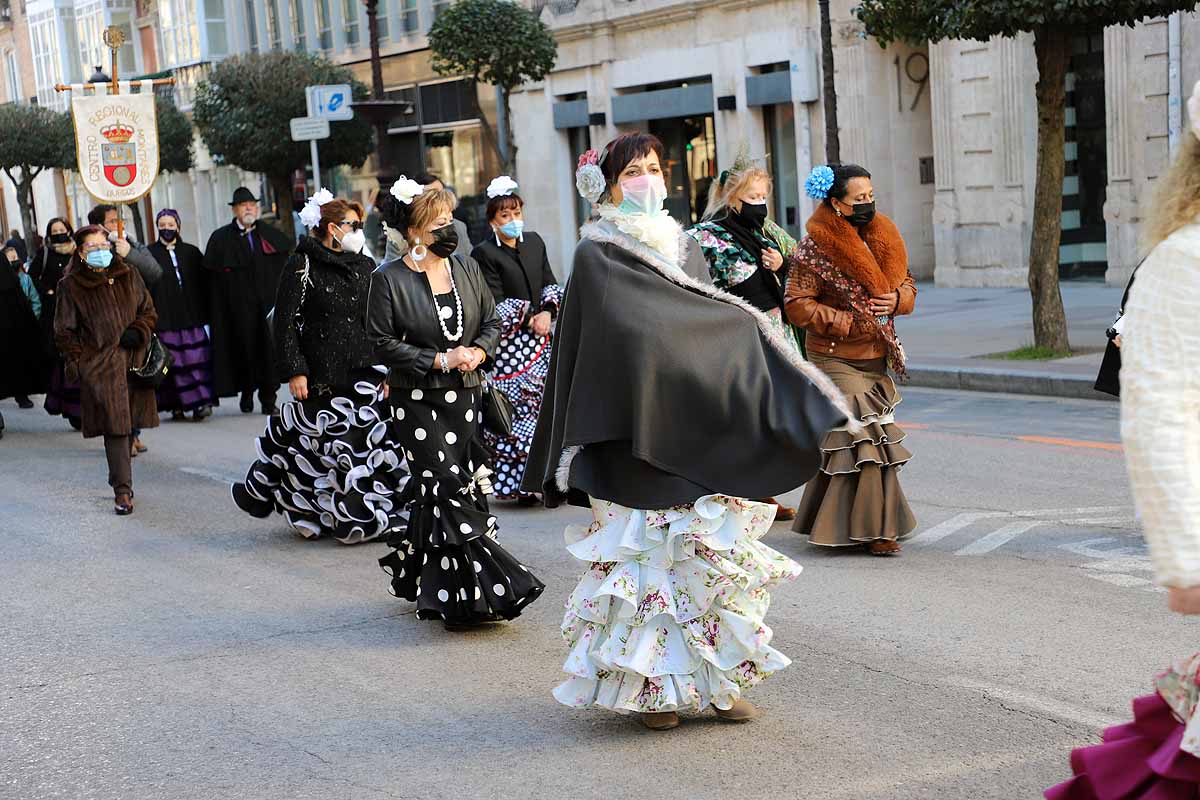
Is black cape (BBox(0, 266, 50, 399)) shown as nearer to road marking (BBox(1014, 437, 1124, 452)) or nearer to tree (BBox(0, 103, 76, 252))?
road marking (BBox(1014, 437, 1124, 452))

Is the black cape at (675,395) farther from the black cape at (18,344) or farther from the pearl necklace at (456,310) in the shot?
the black cape at (18,344)

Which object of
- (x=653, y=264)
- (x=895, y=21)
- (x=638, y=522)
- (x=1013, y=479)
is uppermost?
(x=895, y=21)

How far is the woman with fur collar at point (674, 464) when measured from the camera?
16.5 feet

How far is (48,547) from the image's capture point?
9547mm

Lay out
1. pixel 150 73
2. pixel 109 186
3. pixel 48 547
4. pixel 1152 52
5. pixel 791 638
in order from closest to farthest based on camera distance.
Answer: pixel 791 638 → pixel 48 547 → pixel 109 186 → pixel 1152 52 → pixel 150 73

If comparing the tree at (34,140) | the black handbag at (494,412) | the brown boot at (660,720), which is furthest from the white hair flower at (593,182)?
the tree at (34,140)

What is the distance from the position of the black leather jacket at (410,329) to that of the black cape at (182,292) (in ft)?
28.6

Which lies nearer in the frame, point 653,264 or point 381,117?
point 653,264

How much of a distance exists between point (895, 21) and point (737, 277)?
7244mm

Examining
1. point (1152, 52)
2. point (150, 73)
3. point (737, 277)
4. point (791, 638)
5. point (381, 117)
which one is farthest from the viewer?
point (150, 73)

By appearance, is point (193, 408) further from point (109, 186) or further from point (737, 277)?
point (737, 277)

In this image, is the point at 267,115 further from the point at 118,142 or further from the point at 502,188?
the point at 502,188

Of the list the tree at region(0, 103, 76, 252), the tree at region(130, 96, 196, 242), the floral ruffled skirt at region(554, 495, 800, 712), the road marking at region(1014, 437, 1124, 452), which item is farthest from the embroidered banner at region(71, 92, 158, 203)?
the tree at region(0, 103, 76, 252)

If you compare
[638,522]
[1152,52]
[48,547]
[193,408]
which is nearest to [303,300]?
[48,547]
